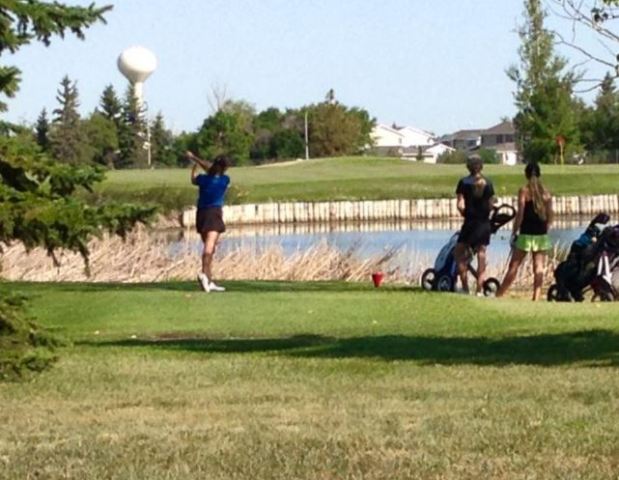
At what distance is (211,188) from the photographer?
763 inches

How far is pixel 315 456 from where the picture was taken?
7.44 m

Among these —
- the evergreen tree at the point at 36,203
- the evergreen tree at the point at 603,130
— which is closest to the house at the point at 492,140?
the evergreen tree at the point at 603,130

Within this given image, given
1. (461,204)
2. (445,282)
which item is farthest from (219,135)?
(461,204)

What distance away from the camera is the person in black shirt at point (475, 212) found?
62.6ft

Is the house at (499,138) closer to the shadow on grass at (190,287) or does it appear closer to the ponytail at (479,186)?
the shadow on grass at (190,287)

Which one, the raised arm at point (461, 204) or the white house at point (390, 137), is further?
the white house at point (390, 137)

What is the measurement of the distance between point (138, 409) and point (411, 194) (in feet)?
187

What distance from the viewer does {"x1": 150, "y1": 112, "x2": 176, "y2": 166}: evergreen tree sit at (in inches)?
4003

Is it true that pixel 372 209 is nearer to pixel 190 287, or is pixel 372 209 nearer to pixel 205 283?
pixel 190 287

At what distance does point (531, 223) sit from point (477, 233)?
0.69 m

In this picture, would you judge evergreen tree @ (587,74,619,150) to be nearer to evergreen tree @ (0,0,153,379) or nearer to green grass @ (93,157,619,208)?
green grass @ (93,157,619,208)

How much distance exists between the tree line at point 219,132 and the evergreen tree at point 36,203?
2151 inches

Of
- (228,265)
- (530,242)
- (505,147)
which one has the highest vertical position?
(505,147)

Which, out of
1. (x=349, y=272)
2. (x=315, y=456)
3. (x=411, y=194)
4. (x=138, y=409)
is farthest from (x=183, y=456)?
(x=411, y=194)
